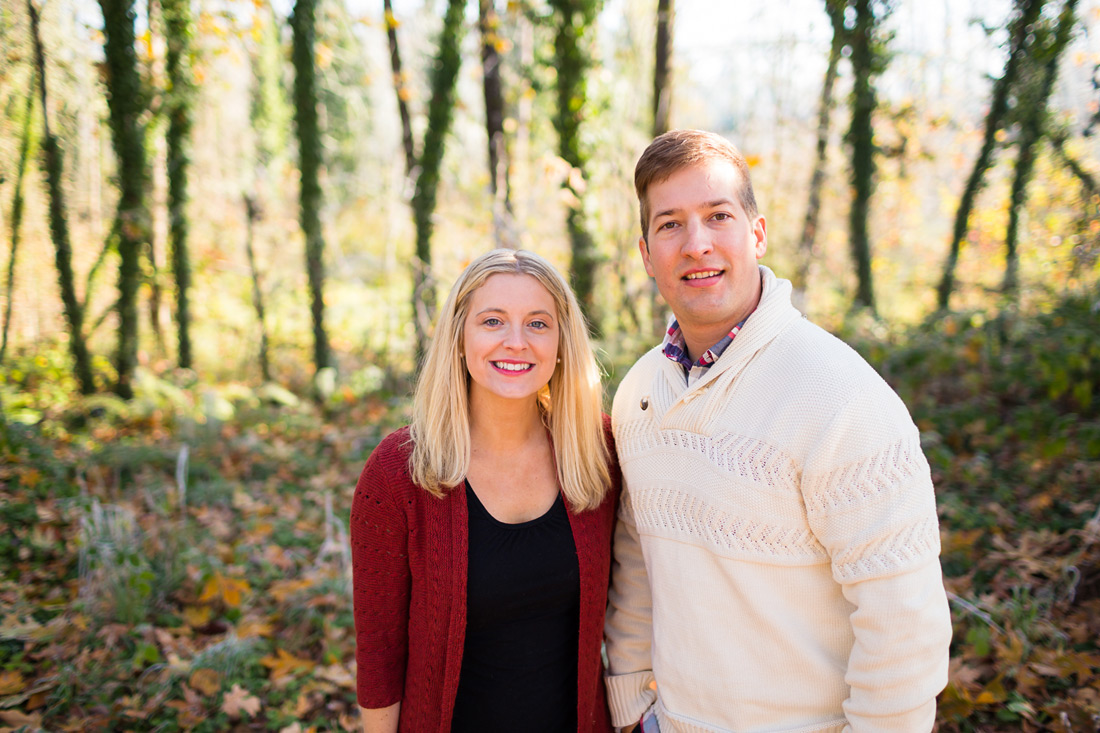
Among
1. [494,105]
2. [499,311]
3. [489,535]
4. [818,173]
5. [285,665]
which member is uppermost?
Answer: [494,105]

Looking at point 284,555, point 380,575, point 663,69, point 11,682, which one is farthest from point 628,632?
point 663,69

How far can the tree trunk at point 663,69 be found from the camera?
754cm

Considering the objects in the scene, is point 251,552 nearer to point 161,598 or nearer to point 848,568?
point 161,598

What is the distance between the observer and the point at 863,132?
9.38 m

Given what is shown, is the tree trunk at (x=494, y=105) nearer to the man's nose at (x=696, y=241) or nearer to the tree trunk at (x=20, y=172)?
the tree trunk at (x=20, y=172)

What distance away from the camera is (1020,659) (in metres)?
2.93

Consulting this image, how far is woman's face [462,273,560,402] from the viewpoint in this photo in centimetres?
204

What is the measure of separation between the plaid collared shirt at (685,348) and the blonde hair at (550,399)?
37 cm

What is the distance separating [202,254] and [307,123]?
6.13m

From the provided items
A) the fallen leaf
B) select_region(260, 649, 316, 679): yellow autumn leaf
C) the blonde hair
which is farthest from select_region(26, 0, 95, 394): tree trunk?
the blonde hair

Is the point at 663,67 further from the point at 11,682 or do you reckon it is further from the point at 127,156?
the point at 11,682

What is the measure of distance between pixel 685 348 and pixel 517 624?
1.03m

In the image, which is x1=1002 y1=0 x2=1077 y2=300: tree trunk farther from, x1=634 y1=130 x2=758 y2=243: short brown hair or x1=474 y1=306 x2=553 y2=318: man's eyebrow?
x1=474 y1=306 x2=553 y2=318: man's eyebrow

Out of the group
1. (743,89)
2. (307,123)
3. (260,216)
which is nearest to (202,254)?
(260,216)
